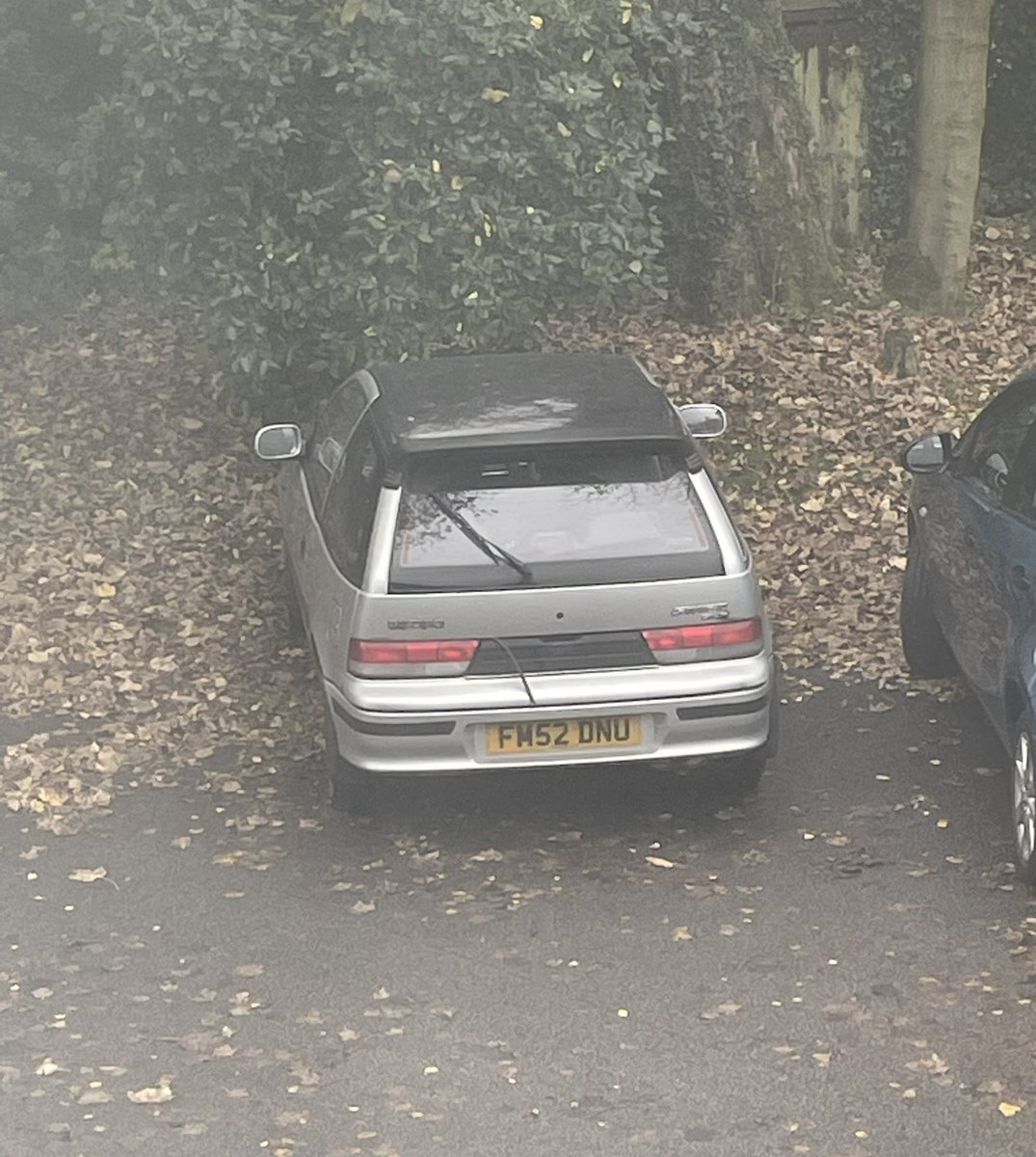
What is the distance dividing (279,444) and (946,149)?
6.90 metres

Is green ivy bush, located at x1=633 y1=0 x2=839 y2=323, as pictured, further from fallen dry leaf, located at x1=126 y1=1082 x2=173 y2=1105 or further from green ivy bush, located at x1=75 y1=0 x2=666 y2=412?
fallen dry leaf, located at x1=126 y1=1082 x2=173 y2=1105

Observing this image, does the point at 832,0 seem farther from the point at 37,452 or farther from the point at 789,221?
the point at 37,452

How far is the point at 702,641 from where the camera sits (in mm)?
7344

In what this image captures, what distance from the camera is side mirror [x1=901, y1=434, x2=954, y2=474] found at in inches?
338

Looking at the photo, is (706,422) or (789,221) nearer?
(706,422)

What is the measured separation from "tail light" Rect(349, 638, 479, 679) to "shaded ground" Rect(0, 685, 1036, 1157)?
79 cm

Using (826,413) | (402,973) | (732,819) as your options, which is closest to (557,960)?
(402,973)

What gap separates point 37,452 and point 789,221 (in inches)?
231

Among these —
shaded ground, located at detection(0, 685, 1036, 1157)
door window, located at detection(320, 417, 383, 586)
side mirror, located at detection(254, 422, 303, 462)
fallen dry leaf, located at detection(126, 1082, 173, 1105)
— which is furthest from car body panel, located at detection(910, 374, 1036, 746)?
fallen dry leaf, located at detection(126, 1082, 173, 1105)

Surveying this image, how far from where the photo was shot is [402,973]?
6.45 metres

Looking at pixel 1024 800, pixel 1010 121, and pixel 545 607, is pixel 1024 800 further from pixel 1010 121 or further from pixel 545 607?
pixel 1010 121

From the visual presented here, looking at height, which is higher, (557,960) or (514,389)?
(514,389)

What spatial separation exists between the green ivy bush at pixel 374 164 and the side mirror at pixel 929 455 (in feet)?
11.5

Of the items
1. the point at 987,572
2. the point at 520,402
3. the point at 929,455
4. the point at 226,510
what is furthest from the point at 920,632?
the point at 226,510
